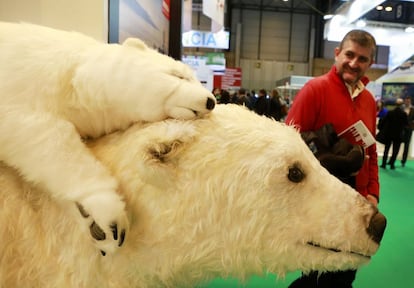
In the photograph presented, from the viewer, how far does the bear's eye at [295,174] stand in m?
0.56

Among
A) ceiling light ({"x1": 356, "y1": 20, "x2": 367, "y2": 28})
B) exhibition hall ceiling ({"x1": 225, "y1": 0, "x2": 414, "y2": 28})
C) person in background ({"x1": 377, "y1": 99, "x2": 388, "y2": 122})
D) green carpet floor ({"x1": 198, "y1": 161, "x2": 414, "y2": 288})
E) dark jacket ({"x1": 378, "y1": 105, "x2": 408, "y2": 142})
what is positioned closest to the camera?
green carpet floor ({"x1": 198, "y1": 161, "x2": 414, "y2": 288})

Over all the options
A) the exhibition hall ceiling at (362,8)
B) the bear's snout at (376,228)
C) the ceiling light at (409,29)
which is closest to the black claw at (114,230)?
the bear's snout at (376,228)

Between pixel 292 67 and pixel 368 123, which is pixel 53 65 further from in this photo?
pixel 292 67

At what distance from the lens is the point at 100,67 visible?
566mm

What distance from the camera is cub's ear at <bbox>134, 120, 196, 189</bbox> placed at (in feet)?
1.73

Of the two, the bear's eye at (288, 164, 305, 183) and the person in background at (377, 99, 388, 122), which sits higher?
the bear's eye at (288, 164, 305, 183)

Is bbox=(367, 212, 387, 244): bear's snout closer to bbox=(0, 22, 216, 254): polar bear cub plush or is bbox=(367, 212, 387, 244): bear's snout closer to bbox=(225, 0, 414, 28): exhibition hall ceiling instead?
bbox=(0, 22, 216, 254): polar bear cub plush

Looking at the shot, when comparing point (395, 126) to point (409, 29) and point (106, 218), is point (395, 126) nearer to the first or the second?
point (409, 29)

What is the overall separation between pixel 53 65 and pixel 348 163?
850 mm

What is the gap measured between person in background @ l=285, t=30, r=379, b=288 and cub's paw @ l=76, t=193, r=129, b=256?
96cm

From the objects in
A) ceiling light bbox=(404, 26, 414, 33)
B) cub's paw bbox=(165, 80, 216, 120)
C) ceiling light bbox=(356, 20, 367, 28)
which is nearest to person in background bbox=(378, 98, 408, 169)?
ceiling light bbox=(356, 20, 367, 28)

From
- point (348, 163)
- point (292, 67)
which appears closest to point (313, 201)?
point (348, 163)

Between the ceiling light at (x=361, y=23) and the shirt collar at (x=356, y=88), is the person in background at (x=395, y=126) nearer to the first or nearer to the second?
the ceiling light at (x=361, y=23)

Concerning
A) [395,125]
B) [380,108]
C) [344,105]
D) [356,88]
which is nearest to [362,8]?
[380,108]
